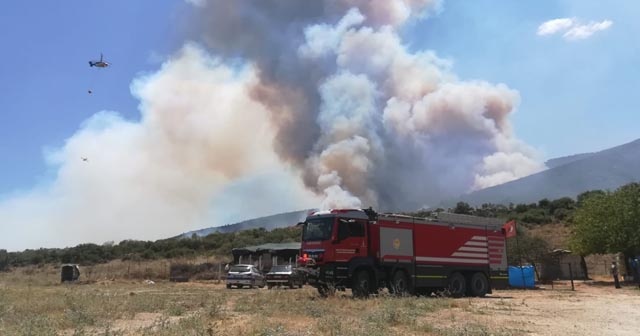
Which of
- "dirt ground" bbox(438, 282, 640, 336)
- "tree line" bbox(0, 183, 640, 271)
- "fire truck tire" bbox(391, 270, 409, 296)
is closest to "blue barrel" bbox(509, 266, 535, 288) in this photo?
"tree line" bbox(0, 183, 640, 271)

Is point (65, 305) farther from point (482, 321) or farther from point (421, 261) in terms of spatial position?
point (421, 261)

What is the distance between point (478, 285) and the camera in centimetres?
2409

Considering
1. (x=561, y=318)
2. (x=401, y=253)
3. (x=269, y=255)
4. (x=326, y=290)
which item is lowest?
(x=561, y=318)

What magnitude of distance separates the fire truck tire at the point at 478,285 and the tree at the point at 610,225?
14508 millimetres

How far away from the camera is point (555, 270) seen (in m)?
40.3

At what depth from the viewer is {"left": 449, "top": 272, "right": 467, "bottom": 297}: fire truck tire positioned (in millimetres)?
23062

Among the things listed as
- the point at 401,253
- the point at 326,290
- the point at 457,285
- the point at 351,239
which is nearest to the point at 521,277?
the point at 457,285

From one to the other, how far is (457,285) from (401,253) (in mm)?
3666

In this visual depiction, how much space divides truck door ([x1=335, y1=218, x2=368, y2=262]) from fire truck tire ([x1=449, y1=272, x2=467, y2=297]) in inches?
192

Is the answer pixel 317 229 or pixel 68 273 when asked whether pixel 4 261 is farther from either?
Answer: pixel 317 229

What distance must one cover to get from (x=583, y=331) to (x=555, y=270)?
31000 millimetres

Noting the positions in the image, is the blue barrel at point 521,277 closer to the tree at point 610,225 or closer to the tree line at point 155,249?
the tree at point 610,225

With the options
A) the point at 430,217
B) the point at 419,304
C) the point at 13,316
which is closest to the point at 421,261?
the point at 430,217

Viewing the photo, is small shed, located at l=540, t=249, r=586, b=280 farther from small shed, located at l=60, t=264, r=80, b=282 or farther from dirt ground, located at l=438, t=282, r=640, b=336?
small shed, located at l=60, t=264, r=80, b=282
